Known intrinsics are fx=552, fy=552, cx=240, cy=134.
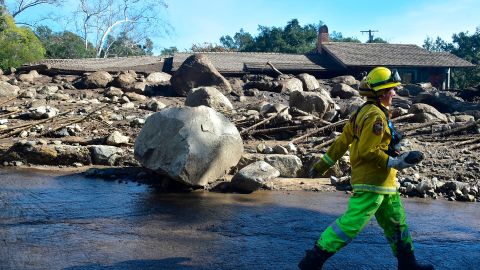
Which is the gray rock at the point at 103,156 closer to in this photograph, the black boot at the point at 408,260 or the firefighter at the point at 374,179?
the firefighter at the point at 374,179

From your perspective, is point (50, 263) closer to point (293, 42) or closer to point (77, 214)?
point (77, 214)

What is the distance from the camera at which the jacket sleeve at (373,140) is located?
163 inches

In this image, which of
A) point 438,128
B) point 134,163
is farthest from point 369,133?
point 438,128

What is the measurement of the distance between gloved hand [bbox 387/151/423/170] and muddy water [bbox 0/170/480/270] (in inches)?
45.0

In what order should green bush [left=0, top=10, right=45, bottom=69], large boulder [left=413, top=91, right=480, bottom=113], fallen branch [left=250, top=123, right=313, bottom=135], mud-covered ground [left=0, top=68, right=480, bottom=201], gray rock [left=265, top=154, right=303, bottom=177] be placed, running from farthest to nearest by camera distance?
1. green bush [left=0, top=10, right=45, bottom=69]
2. large boulder [left=413, top=91, right=480, bottom=113]
3. fallen branch [left=250, top=123, right=313, bottom=135]
4. mud-covered ground [left=0, top=68, right=480, bottom=201]
5. gray rock [left=265, top=154, right=303, bottom=177]

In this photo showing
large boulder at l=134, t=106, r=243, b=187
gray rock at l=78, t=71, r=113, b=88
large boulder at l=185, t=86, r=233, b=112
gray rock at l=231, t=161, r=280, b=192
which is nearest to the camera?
large boulder at l=134, t=106, r=243, b=187

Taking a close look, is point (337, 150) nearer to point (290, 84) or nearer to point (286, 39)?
point (290, 84)

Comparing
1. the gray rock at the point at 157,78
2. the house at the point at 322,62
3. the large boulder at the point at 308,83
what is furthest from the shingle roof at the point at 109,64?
the large boulder at the point at 308,83

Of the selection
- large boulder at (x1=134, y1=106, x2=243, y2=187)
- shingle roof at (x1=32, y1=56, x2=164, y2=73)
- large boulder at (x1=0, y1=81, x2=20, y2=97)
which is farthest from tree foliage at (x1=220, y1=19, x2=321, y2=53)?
large boulder at (x1=134, y1=106, x2=243, y2=187)

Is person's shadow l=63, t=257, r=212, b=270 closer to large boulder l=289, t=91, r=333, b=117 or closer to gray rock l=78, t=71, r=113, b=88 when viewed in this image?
large boulder l=289, t=91, r=333, b=117

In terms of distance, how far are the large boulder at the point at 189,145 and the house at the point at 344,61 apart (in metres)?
19.9

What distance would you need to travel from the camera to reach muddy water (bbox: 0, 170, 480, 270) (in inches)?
190

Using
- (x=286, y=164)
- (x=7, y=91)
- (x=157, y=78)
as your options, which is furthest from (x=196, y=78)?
(x=286, y=164)

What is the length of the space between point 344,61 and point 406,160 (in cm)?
2801
